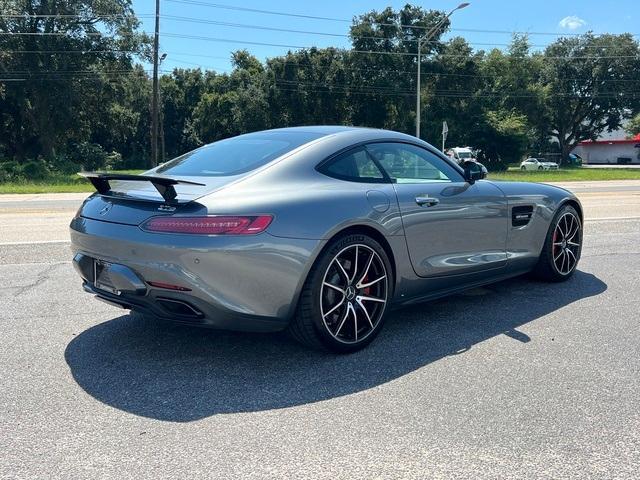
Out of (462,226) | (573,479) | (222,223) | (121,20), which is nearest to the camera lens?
(573,479)

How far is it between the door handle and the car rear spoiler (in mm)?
1561

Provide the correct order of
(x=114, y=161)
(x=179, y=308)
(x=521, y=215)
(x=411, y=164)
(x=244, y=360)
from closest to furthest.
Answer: (x=179, y=308) < (x=244, y=360) < (x=411, y=164) < (x=521, y=215) < (x=114, y=161)

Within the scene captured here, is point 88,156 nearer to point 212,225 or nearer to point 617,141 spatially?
point 212,225

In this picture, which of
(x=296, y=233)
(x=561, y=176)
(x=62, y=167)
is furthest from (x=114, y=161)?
(x=296, y=233)

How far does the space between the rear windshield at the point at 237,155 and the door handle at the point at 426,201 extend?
845mm

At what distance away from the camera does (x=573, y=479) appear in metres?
2.40

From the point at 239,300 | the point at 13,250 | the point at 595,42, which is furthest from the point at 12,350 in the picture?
the point at 595,42

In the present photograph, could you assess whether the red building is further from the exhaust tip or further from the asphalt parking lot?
the exhaust tip

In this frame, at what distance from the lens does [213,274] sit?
3209 millimetres

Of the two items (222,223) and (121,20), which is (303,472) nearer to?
(222,223)

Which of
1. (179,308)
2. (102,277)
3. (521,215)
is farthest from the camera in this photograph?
(521,215)

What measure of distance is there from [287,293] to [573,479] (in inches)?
68.5

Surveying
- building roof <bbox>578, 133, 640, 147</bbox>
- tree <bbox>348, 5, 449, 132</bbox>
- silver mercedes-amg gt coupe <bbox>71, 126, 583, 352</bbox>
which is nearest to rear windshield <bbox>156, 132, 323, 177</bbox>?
silver mercedes-amg gt coupe <bbox>71, 126, 583, 352</bbox>

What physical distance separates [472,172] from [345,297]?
1750 millimetres
